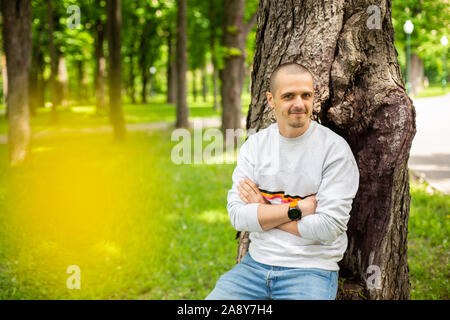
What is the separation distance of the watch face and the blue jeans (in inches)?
13.3

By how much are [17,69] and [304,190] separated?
30.3ft

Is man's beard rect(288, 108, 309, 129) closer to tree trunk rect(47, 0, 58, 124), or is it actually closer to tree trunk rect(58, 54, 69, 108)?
→ tree trunk rect(47, 0, 58, 124)

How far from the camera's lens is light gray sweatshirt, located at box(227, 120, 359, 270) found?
7.99 feet

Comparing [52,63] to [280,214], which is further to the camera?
[52,63]

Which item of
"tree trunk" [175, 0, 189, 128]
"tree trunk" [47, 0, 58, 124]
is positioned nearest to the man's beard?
"tree trunk" [175, 0, 189, 128]

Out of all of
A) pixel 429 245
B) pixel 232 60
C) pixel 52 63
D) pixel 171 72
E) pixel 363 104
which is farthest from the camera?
pixel 171 72

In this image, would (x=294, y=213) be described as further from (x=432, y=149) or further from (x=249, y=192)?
(x=432, y=149)

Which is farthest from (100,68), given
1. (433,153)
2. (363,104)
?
(363,104)

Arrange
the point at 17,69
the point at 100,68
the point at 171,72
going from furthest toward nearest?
1. the point at 171,72
2. the point at 100,68
3. the point at 17,69

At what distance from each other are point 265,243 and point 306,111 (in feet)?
2.93

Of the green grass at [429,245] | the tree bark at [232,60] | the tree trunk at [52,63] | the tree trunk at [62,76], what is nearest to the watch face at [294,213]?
the green grass at [429,245]

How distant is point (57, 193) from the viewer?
8125 mm

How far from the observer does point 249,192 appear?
8.68 ft

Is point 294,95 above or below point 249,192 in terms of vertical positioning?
above
